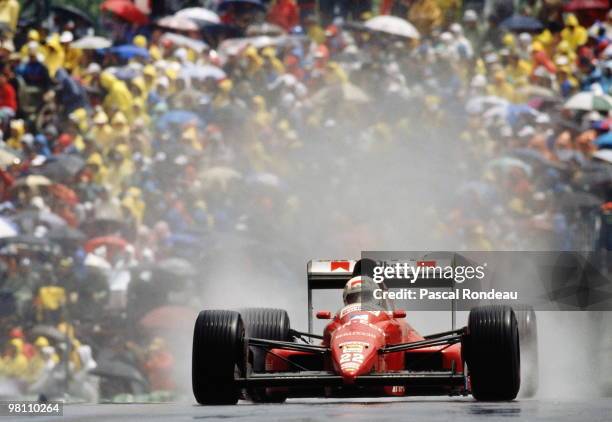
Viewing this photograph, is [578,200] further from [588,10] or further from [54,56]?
[54,56]

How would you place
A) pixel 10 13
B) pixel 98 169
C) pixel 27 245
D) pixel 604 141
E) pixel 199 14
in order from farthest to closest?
1. pixel 199 14
2. pixel 10 13
3. pixel 604 141
4. pixel 98 169
5. pixel 27 245

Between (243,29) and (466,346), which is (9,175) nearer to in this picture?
(243,29)

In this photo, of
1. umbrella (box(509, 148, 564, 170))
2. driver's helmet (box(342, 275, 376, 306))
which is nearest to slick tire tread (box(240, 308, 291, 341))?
driver's helmet (box(342, 275, 376, 306))

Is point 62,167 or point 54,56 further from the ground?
point 54,56

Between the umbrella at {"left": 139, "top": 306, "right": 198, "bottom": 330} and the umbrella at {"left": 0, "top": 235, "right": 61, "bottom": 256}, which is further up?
the umbrella at {"left": 0, "top": 235, "right": 61, "bottom": 256}

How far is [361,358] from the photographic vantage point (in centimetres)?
1267

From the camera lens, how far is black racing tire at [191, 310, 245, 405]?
12.7 metres

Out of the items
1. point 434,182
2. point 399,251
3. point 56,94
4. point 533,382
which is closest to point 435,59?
point 434,182

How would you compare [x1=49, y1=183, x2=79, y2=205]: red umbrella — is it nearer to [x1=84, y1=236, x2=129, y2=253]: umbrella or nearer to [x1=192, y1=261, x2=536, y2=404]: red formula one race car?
[x1=84, y1=236, x2=129, y2=253]: umbrella

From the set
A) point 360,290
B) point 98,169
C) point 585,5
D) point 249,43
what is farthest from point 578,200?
point 360,290

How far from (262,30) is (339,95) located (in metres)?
2.18

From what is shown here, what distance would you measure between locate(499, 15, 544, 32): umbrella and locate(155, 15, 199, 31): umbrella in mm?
5929

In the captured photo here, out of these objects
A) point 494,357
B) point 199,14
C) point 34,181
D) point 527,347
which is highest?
point 199,14

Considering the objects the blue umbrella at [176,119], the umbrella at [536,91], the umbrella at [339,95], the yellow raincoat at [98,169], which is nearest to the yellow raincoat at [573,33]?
the umbrella at [536,91]
